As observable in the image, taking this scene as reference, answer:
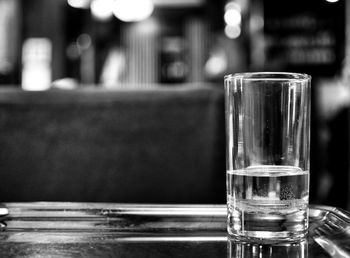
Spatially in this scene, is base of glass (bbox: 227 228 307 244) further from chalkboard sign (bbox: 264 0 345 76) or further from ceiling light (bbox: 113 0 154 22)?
ceiling light (bbox: 113 0 154 22)

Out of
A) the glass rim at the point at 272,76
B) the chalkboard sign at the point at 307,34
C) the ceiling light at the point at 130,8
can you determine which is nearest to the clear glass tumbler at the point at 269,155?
the glass rim at the point at 272,76

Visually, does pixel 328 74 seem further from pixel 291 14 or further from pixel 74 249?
pixel 74 249

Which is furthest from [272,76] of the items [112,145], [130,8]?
[130,8]

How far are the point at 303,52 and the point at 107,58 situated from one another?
4.99 meters

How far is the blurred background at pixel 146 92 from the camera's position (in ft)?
5.84

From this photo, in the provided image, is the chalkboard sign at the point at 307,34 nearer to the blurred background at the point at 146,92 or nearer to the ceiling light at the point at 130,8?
the blurred background at the point at 146,92

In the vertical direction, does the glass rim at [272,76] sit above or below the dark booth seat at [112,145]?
above

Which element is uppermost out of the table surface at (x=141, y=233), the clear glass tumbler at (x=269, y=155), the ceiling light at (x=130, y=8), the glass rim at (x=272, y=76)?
the ceiling light at (x=130, y=8)

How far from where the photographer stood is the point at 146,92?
183cm

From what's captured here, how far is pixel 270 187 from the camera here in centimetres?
56

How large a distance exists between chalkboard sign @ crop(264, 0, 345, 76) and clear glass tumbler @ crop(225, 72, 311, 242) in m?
6.54

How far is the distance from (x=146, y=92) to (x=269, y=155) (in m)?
1.29

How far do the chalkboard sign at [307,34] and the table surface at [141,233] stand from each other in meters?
6.49

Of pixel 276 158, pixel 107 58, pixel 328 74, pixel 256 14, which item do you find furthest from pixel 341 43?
pixel 276 158
